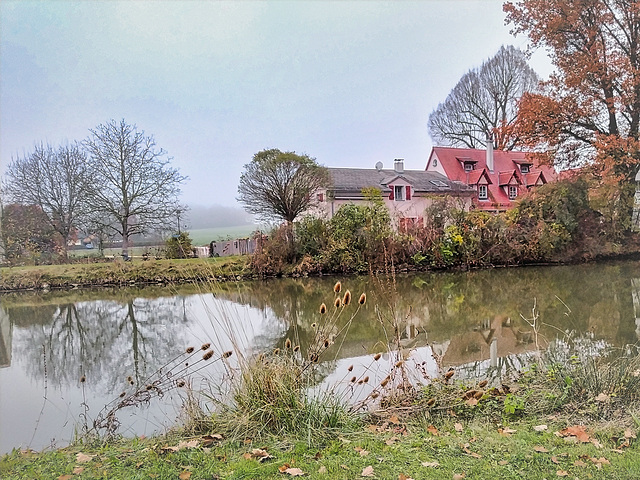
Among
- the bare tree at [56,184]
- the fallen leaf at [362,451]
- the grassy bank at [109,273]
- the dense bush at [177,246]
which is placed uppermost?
the bare tree at [56,184]

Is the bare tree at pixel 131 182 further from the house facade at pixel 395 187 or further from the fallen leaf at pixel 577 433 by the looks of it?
the fallen leaf at pixel 577 433

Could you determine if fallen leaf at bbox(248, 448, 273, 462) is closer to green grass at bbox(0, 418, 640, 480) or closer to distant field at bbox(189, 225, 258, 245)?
green grass at bbox(0, 418, 640, 480)

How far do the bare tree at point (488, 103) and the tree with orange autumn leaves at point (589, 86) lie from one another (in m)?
0.66

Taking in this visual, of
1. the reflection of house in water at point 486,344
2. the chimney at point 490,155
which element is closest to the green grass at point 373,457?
the reflection of house in water at point 486,344

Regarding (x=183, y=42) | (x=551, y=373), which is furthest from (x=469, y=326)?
(x=183, y=42)

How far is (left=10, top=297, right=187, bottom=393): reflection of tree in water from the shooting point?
11.8 ft

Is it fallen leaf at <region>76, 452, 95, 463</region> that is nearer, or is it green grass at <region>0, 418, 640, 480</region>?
green grass at <region>0, 418, 640, 480</region>

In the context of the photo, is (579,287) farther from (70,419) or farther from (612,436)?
(70,419)

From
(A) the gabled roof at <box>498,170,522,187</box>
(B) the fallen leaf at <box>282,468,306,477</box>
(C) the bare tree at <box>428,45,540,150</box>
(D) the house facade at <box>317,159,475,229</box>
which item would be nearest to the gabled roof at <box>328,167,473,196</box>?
(D) the house facade at <box>317,159,475,229</box>

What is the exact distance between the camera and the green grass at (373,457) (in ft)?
5.29

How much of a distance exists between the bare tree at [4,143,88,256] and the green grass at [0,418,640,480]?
4870mm

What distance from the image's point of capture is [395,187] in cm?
1516

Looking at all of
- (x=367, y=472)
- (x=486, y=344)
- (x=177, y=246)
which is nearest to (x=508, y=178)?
(x=177, y=246)

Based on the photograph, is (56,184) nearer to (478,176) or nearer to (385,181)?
(385,181)
